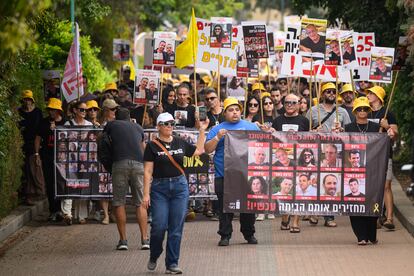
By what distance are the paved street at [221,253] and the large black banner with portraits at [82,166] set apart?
65 cm

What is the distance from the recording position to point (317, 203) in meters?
15.0

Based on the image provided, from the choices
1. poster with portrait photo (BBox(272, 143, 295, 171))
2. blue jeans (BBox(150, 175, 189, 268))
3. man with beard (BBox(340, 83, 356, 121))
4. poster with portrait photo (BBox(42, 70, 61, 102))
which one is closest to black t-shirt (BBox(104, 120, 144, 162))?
poster with portrait photo (BBox(272, 143, 295, 171))

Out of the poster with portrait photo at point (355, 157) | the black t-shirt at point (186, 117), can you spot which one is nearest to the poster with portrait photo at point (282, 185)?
the poster with portrait photo at point (355, 157)

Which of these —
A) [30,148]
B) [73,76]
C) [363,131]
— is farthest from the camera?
[73,76]

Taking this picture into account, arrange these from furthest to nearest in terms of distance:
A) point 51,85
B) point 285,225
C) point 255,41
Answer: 1. point 51,85
2. point 255,41
3. point 285,225

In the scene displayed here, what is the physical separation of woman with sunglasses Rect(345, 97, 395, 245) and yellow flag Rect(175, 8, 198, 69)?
4440 mm

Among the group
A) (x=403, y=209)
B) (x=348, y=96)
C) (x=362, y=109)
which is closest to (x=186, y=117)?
(x=348, y=96)

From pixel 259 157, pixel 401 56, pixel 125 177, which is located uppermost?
pixel 401 56

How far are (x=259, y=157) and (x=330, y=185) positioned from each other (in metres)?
1.00

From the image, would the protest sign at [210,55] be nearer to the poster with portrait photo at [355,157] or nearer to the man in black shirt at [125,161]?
the man in black shirt at [125,161]

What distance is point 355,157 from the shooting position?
14.9m

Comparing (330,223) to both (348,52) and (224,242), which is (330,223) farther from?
(224,242)

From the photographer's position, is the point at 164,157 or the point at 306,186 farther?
the point at 306,186

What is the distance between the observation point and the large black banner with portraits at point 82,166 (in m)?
17.4
